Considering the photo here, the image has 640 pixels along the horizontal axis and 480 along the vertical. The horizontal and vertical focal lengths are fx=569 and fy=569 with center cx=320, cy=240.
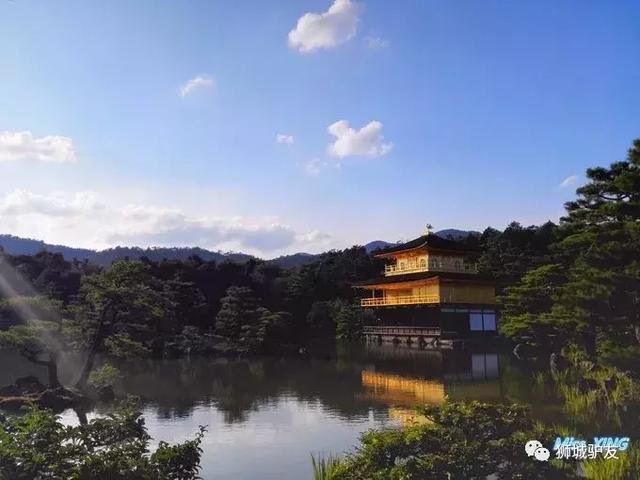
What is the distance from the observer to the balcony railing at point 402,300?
1214 inches

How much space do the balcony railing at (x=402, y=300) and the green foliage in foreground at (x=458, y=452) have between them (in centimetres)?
2527

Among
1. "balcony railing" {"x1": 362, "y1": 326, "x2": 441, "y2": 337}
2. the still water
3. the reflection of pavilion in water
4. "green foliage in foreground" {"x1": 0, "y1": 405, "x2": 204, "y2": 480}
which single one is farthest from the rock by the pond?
"balcony railing" {"x1": 362, "y1": 326, "x2": 441, "y2": 337}

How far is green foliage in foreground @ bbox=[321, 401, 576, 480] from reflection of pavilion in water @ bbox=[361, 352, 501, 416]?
23.3 feet

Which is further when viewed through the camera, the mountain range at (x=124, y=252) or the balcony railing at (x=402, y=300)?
the mountain range at (x=124, y=252)

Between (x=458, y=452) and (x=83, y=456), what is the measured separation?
3251 millimetres

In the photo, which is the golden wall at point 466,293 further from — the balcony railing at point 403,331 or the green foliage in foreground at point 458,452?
the green foliage in foreground at point 458,452

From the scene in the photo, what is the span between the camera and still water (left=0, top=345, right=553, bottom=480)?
9.60 m

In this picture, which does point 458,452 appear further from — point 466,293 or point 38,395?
point 466,293

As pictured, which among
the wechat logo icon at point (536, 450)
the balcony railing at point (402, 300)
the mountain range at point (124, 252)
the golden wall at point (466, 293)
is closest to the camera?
the wechat logo icon at point (536, 450)

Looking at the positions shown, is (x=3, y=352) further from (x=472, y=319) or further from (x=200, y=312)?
(x=472, y=319)

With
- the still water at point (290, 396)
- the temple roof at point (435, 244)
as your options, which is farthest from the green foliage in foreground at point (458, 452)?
the temple roof at point (435, 244)

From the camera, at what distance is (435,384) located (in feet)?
55.6

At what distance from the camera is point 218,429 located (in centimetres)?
1141

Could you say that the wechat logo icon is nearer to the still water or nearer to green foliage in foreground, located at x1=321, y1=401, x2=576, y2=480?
green foliage in foreground, located at x1=321, y1=401, x2=576, y2=480
